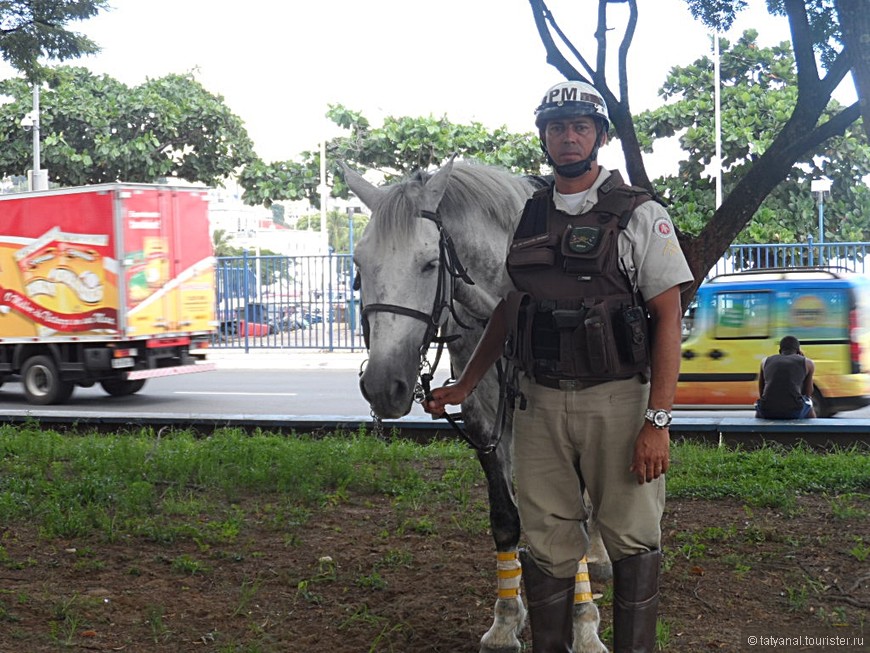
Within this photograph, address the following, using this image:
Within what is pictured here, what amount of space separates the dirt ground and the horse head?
4.32ft

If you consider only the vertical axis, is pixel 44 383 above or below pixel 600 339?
below

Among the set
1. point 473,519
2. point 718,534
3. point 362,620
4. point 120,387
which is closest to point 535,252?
point 362,620

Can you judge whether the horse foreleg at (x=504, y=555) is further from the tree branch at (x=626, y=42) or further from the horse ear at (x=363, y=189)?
the tree branch at (x=626, y=42)

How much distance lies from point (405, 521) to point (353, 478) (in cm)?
113

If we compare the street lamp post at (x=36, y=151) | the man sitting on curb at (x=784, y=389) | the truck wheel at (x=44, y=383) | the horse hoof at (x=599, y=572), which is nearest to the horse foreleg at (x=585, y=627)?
the horse hoof at (x=599, y=572)

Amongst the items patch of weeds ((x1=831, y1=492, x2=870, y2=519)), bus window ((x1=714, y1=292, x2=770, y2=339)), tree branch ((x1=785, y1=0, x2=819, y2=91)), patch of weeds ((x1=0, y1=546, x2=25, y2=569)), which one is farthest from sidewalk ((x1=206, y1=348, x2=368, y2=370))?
tree branch ((x1=785, y1=0, x2=819, y2=91))

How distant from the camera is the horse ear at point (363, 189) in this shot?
387 centimetres

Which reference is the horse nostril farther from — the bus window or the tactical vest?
the bus window

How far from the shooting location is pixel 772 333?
11609 mm

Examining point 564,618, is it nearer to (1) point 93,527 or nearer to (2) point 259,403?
(1) point 93,527

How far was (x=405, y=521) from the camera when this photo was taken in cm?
616

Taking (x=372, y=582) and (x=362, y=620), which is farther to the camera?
(x=372, y=582)

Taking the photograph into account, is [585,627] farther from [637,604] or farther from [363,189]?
[363,189]

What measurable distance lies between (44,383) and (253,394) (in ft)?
10.6
